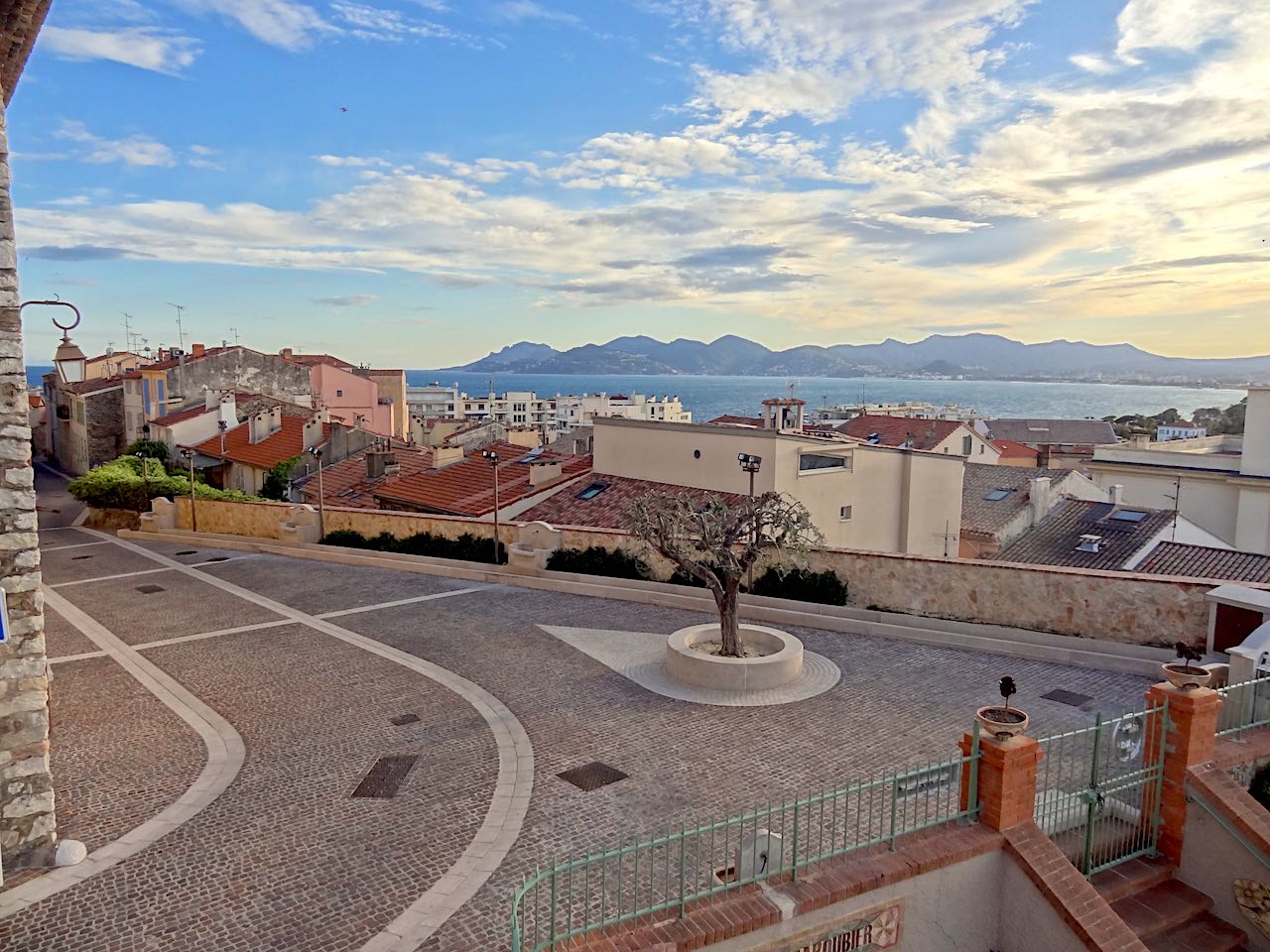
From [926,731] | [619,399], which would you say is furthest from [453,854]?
[619,399]

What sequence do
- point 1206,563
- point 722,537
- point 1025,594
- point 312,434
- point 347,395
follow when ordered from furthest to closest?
1. point 347,395
2. point 312,434
3. point 1206,563
4. point 1025,594
5. point 722,537

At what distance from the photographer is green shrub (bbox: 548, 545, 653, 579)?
19688mm

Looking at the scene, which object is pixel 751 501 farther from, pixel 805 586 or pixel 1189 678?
pixel 1189 678

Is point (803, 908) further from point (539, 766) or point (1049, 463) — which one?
point (1049, 463)

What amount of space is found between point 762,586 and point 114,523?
28195 mm

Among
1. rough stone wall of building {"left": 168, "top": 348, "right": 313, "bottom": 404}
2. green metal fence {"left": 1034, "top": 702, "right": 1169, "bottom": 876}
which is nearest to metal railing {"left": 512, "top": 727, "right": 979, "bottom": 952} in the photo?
green metal fence {"left": 1034, "top": 702, "right": 1169, "bottom": 876}


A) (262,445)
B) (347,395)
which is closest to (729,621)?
(262,445)

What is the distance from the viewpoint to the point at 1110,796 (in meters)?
9.43

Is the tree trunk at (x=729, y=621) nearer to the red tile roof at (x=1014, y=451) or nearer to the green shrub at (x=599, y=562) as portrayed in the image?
the green shrub at (x=599, y=562)

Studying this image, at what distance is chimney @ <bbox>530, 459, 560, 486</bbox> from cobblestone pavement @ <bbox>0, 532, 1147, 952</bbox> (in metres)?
10.8

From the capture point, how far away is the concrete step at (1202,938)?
8.95 meters

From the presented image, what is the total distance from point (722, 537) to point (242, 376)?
47.8 m

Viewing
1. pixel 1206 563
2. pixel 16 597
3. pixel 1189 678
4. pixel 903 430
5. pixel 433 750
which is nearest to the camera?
pixel 16 597

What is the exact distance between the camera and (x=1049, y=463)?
48875 mm
